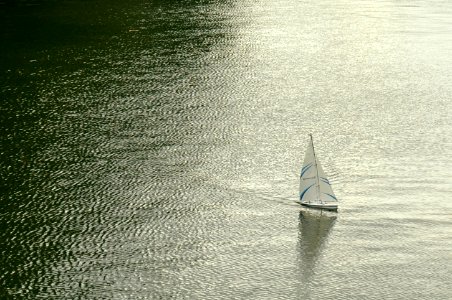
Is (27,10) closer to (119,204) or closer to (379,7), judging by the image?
(379,7)

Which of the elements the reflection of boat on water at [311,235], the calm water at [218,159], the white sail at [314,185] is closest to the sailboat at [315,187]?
the white sail at [314,185]

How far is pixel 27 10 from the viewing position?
9175 cm

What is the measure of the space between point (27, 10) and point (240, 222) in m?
57.4

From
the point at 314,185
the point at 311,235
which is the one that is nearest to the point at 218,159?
the point at 314,185

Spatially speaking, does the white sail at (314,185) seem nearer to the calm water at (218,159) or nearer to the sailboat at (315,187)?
the sailboat at (315,187)

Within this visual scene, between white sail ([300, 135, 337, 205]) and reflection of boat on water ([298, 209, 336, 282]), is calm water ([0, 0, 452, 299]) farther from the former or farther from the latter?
white sail ([300, 135, 337, 205])

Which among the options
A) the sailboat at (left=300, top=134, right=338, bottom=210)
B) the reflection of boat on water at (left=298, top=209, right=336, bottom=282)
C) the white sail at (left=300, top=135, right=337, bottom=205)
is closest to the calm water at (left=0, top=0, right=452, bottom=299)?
the reflection of boat on water at (left=298, top=209, right=336, bottom=282)

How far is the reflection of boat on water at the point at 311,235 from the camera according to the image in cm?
4018

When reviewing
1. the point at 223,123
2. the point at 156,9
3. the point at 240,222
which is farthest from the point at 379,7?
the point at 240,222

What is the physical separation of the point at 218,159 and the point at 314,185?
9.28 meters

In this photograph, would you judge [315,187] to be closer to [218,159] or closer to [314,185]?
[314,185]

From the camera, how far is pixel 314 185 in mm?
44750

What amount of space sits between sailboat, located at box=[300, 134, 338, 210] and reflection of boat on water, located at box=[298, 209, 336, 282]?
48cm

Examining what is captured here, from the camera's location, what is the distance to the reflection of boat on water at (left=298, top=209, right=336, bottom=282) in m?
40.2
